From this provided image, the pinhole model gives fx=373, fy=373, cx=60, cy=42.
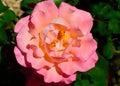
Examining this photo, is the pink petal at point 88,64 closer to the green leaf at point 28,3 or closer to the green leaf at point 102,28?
the green leaf at point 102,28

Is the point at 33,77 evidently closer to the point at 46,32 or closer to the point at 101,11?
the point at 46,32

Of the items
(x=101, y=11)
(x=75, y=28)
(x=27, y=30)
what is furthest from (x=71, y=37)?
(x=101, y=11)

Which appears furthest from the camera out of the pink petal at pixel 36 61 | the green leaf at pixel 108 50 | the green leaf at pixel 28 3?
the green leaf at pixel 108 50

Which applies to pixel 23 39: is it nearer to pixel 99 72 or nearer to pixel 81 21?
pixel 81 21

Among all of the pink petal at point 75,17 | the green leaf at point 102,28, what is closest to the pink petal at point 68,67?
the pink petal at point 75,17

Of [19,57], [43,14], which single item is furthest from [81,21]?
[19,57]

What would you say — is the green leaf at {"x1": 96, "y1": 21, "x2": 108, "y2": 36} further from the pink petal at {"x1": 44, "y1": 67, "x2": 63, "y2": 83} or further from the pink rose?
the pink petal at {"x1": 44, "y1": 67, "x2": 63, "y2": 83}

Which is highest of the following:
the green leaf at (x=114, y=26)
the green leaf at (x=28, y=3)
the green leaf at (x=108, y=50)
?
the green leaf at (x=28, y=3)

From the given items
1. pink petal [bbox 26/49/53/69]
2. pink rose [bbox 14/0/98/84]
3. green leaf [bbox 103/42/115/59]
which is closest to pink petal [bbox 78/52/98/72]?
pink rose [bbox 14/0/98/84]
